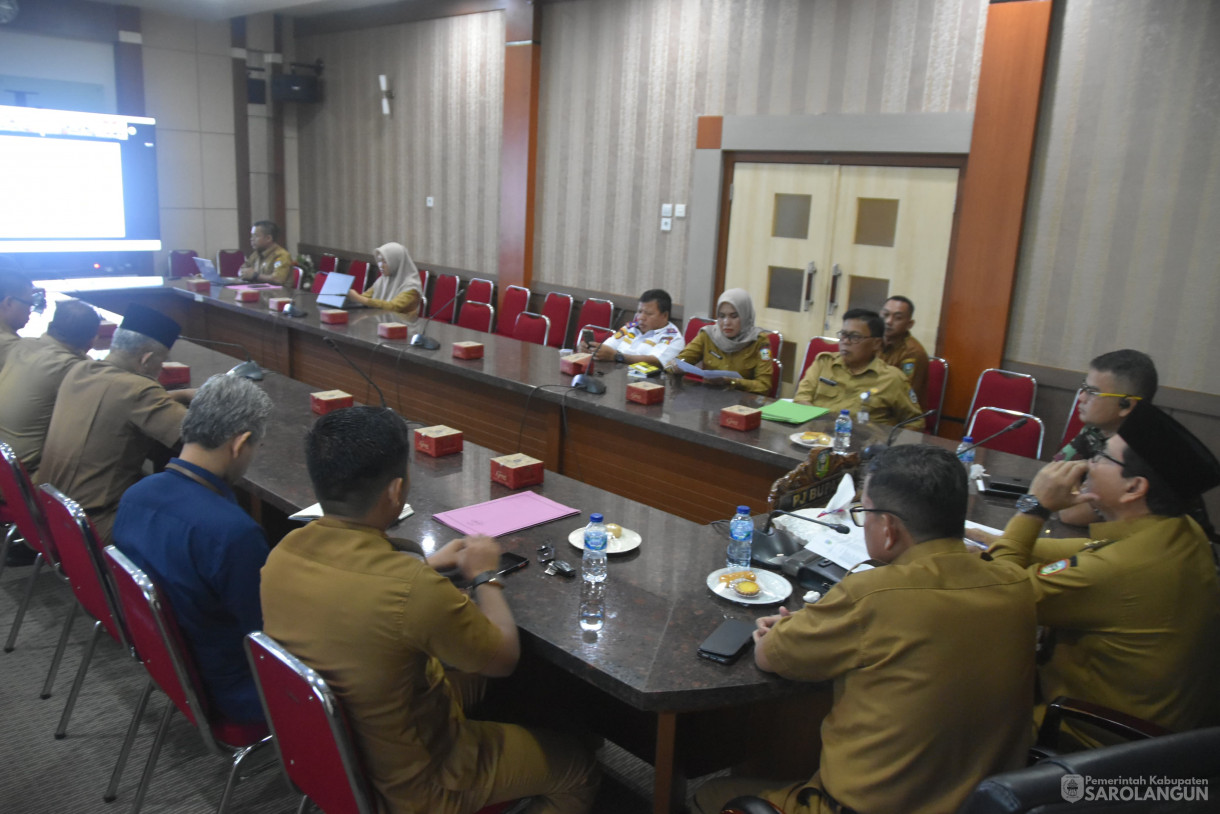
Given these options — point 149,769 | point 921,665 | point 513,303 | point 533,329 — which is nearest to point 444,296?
point 513,303

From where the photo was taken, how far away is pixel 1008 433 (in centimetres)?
375

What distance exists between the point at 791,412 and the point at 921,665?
2.18 m

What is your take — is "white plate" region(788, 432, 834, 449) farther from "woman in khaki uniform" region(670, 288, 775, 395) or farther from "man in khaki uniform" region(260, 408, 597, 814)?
"man in khaki uniform" region(260, 408, 597, 814)

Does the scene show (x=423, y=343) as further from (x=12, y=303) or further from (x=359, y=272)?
(x=359, y=272)

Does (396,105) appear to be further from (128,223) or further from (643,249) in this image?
(643,249)

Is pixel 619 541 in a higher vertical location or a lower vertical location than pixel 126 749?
higher

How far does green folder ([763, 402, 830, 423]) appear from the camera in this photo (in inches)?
136

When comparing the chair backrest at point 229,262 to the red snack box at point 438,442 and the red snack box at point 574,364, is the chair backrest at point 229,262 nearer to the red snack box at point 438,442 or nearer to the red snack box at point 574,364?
the red snack box at point 574,364

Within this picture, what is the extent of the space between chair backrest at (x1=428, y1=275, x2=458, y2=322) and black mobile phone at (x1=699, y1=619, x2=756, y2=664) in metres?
6.48

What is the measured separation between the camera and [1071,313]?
4.66m

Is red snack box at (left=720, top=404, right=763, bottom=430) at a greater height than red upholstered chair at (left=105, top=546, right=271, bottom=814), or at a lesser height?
greater

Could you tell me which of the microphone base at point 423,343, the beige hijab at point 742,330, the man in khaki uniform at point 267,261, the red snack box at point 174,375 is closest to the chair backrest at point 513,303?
the man in khaki uniform at point 267,261

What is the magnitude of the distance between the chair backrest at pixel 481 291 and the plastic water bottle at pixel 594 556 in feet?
18.6

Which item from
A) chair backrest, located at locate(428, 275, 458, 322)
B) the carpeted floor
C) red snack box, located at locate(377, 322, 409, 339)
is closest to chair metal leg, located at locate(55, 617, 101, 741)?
the carpeted floor
